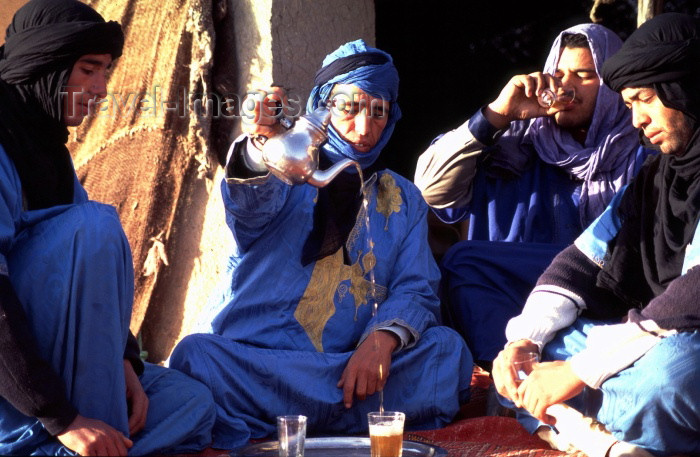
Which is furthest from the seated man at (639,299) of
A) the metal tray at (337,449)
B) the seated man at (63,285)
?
the seated man at (63,285)

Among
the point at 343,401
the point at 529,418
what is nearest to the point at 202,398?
the point at 343,401

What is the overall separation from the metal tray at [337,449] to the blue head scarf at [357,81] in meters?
1.07

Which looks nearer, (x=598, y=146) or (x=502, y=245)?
(x=502, y=245)

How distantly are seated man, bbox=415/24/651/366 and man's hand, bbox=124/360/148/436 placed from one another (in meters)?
1.35

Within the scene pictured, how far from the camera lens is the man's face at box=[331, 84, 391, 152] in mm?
3396

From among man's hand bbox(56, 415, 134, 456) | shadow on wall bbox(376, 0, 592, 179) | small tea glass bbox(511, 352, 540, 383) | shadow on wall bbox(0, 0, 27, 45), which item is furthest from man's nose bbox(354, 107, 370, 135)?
shadow on wall bbox(376, 0, 592, 179)

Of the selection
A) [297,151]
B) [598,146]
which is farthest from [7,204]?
A: [598,146]

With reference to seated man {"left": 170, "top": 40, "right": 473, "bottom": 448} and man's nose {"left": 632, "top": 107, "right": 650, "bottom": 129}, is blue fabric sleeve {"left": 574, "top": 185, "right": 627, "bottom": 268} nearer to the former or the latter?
man's nose {"left": 632, "top": 107, "right": 650, "bottom": 129}

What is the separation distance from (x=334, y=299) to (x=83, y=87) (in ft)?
3.61

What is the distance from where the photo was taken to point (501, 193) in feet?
13.1

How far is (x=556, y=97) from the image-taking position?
3.78m

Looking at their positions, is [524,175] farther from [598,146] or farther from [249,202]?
[249,202]

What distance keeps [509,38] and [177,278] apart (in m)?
2.89

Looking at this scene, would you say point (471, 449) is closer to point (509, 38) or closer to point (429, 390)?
point (429, 390)
